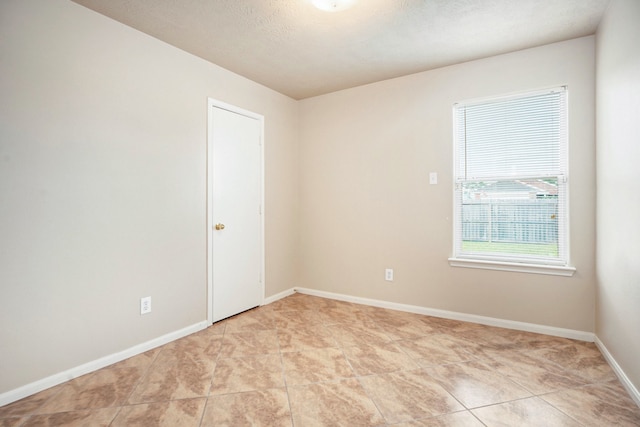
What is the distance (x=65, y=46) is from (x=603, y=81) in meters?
3.80

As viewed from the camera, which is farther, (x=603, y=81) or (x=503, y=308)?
(x=503, y=308)

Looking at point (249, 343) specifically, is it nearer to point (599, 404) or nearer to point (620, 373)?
point (599, 404)

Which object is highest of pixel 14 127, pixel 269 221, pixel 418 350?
pixel 14 127

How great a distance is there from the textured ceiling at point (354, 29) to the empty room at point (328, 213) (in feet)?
0.07

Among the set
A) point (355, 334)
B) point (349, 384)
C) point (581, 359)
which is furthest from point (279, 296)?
point (581, 359)

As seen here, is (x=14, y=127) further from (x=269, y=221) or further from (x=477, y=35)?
(x=477, y=35)

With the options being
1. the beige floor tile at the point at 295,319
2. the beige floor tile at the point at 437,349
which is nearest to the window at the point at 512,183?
the beige floor tile at the point at 437,349

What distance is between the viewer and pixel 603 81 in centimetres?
243

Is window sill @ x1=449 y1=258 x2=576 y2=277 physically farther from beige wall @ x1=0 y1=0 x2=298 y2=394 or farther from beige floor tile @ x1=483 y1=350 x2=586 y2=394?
beige wall @ x1=0 y1=0 x2=298 y2=394

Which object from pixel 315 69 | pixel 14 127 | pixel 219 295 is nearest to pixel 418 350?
pixel 219 295

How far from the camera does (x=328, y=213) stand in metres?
4.07

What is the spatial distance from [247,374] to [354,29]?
2655 mm

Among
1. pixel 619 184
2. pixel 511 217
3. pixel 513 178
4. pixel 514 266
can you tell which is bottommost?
pixel 514 266

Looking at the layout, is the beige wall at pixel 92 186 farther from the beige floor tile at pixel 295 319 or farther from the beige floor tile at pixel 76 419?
the beige floor tile at pixel 295 319
